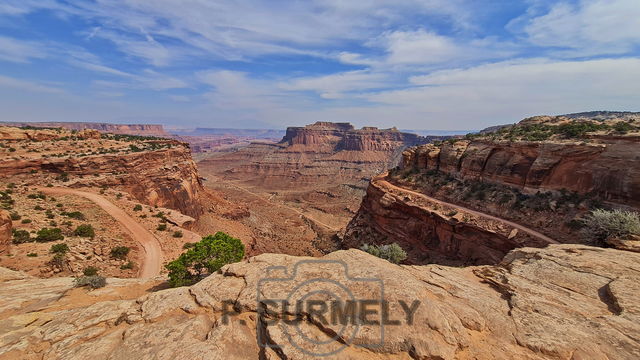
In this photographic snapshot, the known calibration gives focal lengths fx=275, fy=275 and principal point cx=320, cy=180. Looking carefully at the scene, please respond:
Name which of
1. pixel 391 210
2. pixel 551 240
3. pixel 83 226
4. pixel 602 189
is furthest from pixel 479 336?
pixel 83 226

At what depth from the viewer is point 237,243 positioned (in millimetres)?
21625

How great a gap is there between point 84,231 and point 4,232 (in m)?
6.28

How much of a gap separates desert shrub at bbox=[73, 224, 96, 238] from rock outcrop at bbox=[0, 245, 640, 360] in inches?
607

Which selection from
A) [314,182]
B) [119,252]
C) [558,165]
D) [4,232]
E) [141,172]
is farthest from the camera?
[314,182]

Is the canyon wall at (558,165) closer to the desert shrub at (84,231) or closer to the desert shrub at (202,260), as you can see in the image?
the desert shrub at (202,260)

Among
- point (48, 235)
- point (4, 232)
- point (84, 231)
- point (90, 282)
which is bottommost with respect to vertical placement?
point (84, 231)

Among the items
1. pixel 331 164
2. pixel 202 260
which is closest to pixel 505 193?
pixel 202 260

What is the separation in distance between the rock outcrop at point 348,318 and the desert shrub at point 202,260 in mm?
4251

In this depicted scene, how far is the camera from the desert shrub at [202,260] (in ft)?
56.4

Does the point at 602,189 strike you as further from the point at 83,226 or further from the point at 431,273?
the point at 83,226

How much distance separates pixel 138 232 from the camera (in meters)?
31.5

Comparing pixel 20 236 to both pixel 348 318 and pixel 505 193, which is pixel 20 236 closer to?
pixel 348 318

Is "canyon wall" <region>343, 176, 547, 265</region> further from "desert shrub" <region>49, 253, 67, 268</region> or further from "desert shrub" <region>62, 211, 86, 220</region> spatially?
"desert shrub" <region>62, 211, 86, 220</region>

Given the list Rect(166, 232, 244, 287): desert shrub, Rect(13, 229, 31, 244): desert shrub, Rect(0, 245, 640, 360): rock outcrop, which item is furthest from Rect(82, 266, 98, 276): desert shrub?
Rect(0, 245, 640, 360): rock outcrop
